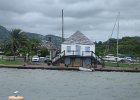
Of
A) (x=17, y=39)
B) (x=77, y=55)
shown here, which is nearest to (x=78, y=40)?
(x=77, y=55)

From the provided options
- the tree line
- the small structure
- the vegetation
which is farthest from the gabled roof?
the vegetation

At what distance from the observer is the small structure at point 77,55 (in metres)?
106

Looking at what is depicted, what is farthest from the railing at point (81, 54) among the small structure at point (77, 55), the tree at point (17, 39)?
the tree at point (17, 39)

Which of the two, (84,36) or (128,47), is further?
(128,47)

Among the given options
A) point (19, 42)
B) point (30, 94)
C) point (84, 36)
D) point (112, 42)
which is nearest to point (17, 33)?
point (19, 42)

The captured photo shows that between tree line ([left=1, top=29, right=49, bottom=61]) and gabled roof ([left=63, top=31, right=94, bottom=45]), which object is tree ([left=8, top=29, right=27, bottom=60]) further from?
gabled roof ([left=63, top=31, right=94, bottom=45])

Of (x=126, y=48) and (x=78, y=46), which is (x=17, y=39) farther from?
(x=126, y=48)

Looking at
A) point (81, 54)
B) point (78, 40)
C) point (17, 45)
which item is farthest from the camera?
point (17, 45)

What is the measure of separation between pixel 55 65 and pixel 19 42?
26.9 metres

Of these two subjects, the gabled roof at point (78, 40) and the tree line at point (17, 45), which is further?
the tree line at point (17, 45)

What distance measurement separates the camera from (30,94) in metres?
40.0

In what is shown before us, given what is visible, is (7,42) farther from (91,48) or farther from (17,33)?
(91,48)

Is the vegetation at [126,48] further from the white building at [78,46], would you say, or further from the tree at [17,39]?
the white building at [78,46]

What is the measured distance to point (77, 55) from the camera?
106 m
